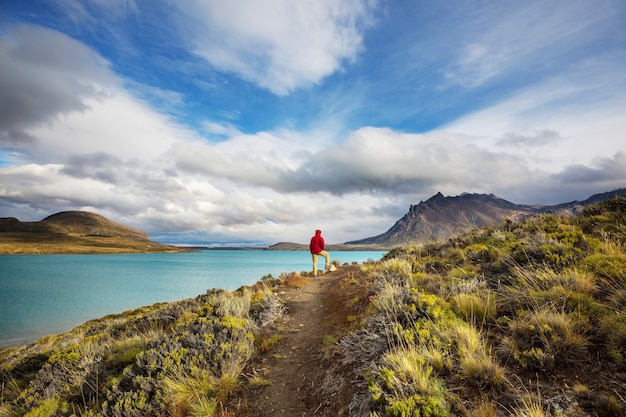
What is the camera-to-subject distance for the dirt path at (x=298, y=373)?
17.6 feet

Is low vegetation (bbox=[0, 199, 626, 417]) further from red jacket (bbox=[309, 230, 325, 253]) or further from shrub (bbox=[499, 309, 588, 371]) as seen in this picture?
red jacket (bbox=[309, 230, 325, 253])

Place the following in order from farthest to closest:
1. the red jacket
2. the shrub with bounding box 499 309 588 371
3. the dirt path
Result: the red jacket
the dirt path
the shrub with bounding box 499 309 588 371

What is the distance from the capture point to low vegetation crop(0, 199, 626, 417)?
149 inches

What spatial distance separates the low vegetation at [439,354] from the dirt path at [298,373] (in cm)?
26

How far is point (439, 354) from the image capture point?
456 cm

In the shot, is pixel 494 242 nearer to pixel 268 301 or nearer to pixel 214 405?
pixel 268 301

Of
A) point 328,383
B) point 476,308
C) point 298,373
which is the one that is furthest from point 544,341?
point 298,373

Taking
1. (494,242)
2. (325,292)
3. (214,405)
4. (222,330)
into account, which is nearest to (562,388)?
(214,405)

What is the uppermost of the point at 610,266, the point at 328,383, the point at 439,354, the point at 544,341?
the point at 610,266

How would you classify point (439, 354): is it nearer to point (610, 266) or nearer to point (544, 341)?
point (544, 341)

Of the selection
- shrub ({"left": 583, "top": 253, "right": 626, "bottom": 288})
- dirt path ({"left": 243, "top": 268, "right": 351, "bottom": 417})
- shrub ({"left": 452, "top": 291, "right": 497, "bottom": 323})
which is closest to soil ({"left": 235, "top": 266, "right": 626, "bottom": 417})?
dirt path ({"left": 243, "top": 268, "right": 351, "bottom": 417})

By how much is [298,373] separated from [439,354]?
3.62 metres

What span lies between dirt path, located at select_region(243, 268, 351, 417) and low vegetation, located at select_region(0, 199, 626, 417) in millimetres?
262

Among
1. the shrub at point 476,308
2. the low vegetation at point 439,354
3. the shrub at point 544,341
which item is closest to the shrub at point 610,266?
the low vegetation at point 439,354
